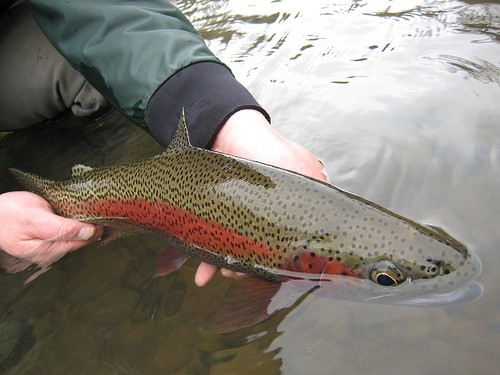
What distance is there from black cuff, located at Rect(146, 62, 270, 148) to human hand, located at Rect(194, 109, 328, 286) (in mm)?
65

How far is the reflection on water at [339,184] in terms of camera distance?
2.35m

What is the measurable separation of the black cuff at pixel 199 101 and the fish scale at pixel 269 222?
30cm

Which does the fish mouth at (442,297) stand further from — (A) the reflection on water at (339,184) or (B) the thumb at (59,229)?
(B) the thumb at (59,229)

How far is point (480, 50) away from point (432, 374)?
130 inches

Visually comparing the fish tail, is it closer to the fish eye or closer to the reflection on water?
the reflection on water

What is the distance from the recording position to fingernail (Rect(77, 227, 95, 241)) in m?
3.05

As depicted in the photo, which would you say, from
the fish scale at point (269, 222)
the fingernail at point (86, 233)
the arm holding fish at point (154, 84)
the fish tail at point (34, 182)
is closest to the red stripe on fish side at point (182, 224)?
the fish scale at point (269, 222)

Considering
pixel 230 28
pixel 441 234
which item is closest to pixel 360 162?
pixel 441 234

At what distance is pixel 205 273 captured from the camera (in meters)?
2.79

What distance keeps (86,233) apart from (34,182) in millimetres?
763

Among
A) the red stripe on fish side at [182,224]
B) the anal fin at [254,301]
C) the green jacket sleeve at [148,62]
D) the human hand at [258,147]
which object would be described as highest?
the green jacket sleeve at [148,62]

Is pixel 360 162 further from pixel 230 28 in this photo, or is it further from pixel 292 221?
pixel 230 28

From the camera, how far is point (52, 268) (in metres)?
3.39

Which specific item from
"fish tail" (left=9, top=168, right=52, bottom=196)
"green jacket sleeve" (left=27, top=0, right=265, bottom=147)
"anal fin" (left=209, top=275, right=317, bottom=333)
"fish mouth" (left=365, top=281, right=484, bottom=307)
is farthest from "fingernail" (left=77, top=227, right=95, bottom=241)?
"fish mouth" (left=365, top=281, right=484, bottom=307)
